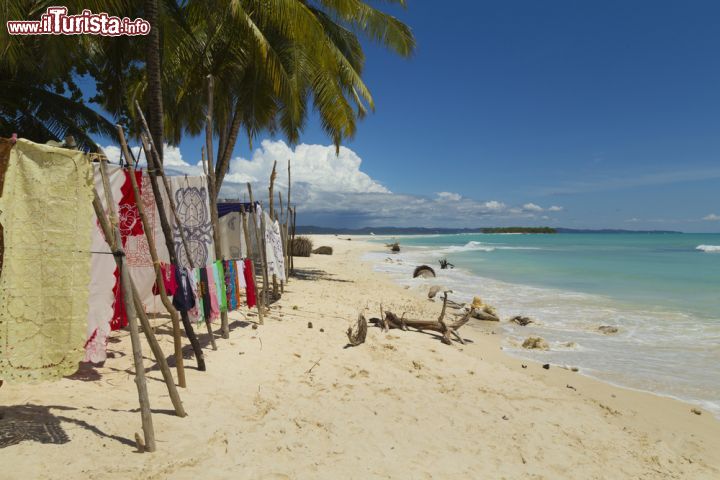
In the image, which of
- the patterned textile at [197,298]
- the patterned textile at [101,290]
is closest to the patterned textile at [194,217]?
the patterned textile at [101,290]

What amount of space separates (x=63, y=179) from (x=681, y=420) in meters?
6.37

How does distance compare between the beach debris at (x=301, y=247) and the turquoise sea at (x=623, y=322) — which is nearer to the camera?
the turquoise sea at (x=623, y=322)

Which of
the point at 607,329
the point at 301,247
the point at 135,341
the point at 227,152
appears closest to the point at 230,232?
the point at 227,152

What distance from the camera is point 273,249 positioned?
341 inches

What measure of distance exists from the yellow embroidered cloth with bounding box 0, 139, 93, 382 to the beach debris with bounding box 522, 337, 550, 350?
6.58 metres

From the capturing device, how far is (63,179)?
2.91 metres

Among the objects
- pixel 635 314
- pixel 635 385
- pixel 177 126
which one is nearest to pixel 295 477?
pixel 635 385

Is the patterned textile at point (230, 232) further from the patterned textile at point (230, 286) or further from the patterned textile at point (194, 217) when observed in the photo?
the patterned textile at point (230, 286)

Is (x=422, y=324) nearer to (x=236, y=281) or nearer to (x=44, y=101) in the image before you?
(x=236, y=281)

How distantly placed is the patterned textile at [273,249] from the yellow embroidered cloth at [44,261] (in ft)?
17.6

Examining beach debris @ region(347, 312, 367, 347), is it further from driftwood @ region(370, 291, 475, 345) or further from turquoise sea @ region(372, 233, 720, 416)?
turquoise sea @ region(372, 233, 720, 416)

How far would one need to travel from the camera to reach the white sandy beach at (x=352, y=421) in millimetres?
3170

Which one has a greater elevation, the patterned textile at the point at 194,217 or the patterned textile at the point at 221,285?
the patterned textile at the point at 194,217

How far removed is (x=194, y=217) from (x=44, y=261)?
3752mm
